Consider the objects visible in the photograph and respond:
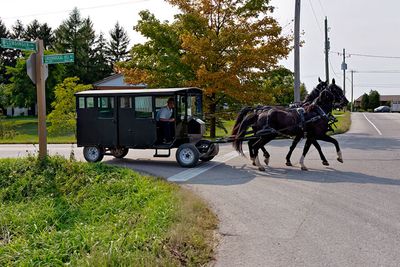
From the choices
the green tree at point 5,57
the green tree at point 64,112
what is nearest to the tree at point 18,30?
the green tree at point 5,57

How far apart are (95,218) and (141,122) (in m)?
5.00

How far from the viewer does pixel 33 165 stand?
12336mm

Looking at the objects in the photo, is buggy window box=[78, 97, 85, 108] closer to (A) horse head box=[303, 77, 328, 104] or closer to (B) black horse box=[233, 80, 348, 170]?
(B) black horse box=[233, 80, 348, 170]

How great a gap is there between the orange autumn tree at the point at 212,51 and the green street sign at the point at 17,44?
10.4m

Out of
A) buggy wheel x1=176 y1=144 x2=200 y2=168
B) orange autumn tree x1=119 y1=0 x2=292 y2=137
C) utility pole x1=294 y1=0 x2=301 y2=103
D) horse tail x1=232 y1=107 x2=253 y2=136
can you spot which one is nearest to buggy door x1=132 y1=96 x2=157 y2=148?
buggy wheel x1=176 y1=144 x2=200 y2=168

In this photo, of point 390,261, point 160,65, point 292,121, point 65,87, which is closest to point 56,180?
point 292,121

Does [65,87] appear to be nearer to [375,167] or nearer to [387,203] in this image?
[375,167]

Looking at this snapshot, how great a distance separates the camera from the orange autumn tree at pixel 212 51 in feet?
71.1

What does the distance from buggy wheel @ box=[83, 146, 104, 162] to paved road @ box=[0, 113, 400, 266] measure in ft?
1.74

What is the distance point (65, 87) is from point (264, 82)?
15257mm

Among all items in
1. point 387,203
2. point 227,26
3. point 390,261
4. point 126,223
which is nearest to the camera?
point 390,261

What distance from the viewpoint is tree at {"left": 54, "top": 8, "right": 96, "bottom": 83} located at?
65.8m

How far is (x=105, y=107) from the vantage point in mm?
13586

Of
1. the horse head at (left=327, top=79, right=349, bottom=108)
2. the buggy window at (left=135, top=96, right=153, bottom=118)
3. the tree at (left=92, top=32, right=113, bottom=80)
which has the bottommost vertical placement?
the buggy window at (left=135, top=96, right=153, bottom=118)
